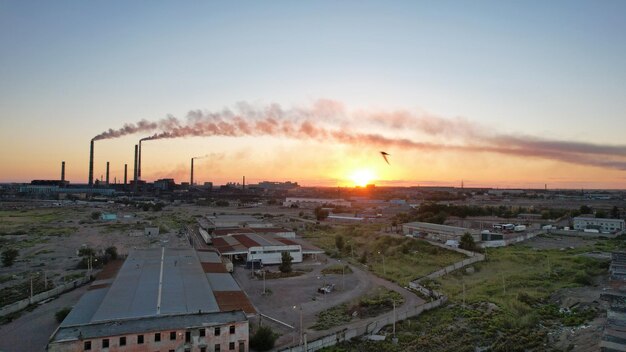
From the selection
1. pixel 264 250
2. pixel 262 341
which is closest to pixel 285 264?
pixel 264 250

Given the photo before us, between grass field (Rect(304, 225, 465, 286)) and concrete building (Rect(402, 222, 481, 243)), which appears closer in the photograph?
grass field (Rect(304, 225, 465, 286))

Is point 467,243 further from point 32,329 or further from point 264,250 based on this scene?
point 32,329

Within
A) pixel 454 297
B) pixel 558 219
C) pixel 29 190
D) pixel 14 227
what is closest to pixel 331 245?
pixel 454 297

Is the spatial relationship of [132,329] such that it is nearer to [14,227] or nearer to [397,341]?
[397,341]

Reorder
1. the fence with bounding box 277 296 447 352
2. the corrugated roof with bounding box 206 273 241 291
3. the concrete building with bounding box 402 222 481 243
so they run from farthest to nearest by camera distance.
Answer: the concrete building with bounding box 402 222 481 243 → the corrugated roof with bounding box 206 273 241 291 → the fence with bounding box 277 296 447 352

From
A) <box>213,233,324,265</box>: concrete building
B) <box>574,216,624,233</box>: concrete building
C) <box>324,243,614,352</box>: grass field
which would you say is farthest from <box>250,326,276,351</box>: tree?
<box>574,216,624,233</box>: concrete building

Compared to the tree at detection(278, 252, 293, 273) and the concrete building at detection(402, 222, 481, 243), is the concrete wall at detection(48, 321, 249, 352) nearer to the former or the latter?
the tree at detection(278, 252, 293, 273)

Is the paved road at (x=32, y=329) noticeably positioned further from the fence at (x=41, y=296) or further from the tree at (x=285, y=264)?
the tree at (x=285, y=264)
